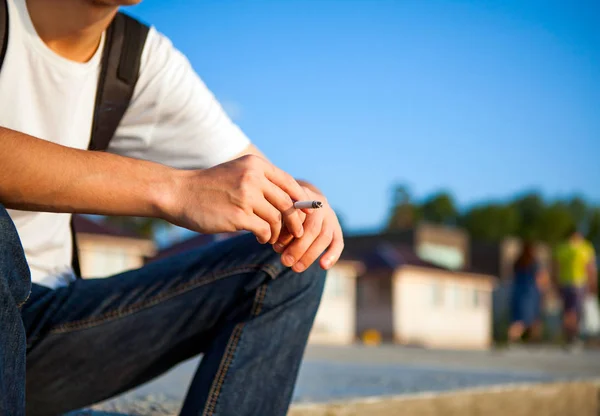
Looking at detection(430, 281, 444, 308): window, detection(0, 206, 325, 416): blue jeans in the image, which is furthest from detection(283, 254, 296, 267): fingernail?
detection(430, 281, 444, 308): window

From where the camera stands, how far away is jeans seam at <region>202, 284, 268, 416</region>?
1.60 meters

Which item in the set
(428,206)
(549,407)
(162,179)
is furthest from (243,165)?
(428,206)

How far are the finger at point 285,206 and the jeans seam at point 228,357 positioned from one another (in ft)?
0.81

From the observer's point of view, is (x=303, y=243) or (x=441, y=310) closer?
(x=303, y=243)

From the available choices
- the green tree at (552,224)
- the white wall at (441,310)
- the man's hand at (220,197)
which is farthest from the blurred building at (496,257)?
the man's hand at (220,197)

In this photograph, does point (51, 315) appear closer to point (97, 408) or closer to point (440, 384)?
point (97, 408)

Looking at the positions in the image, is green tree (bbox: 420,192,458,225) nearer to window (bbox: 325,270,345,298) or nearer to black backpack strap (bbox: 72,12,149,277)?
window (bbox: 325,270,345,298)

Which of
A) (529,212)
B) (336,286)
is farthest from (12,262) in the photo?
(529,212)

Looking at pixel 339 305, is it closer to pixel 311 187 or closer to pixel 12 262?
pixel 311 187

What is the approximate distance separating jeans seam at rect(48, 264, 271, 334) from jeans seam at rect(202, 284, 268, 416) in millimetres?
73

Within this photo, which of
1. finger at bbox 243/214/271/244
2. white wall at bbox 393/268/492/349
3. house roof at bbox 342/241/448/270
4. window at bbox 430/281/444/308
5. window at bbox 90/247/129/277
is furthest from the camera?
window at bbox 430/281/444/308

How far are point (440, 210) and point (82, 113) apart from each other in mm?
93779

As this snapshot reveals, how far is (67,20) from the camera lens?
172 centimetres

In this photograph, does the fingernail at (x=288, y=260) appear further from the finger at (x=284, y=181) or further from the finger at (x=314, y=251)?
the finger at (x=284, y=181)
